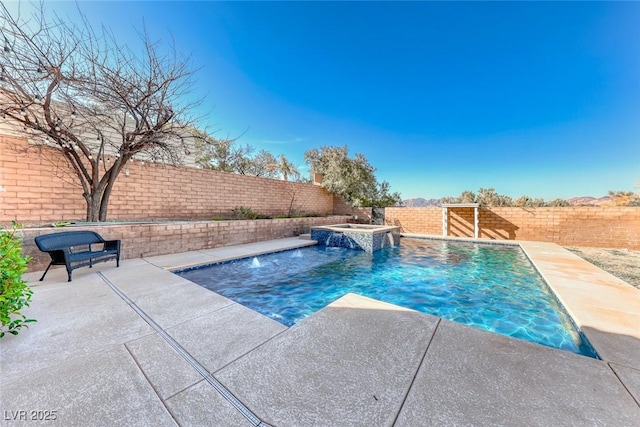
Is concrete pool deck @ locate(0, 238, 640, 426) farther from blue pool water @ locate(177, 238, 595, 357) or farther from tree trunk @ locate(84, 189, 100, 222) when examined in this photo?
tree trunk @ locate(84, 189, 100, 222)

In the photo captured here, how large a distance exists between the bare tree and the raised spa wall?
579 cm

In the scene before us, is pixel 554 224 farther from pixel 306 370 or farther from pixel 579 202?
pixel 306 370

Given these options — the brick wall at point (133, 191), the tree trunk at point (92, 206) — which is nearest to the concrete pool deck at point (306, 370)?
the tree trunk at point (92, 206)

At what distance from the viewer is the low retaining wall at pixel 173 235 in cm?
443

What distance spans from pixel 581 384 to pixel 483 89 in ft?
39.8

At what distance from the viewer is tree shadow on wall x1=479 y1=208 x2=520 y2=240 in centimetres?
995

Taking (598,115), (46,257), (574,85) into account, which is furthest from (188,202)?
(598,115)

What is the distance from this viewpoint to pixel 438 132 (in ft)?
44.5

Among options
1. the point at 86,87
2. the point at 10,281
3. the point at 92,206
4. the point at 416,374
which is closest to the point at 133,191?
the point at 92,206

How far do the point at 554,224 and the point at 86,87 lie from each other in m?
15.7

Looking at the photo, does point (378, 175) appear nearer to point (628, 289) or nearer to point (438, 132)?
point (438, 132)

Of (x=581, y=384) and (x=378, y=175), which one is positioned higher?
(x=378, y=175)

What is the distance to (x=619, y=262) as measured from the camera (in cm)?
603

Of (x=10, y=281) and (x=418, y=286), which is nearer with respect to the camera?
(x=10, y=281)
